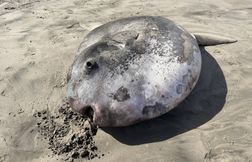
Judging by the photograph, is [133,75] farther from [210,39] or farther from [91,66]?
[210,39]

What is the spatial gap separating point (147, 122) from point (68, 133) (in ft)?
2.24

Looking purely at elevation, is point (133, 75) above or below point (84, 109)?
above

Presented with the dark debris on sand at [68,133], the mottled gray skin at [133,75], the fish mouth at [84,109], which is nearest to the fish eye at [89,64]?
the mottled gray skin at [133,75]

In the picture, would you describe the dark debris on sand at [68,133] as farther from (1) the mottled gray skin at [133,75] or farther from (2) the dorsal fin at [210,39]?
(2) the dorsal fin at [210,39]

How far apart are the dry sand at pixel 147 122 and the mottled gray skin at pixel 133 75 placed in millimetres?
205

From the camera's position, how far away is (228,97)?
401 cm

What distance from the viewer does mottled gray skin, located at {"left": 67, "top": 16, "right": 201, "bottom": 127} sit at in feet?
11.4

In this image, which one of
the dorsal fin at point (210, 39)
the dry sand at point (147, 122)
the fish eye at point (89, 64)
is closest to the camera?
the dry sand at point (147, 122)

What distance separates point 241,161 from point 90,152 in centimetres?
117

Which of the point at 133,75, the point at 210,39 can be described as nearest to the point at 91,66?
the point at 133,75

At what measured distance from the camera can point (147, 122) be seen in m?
3.67

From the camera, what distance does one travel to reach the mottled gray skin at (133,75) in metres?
3.47

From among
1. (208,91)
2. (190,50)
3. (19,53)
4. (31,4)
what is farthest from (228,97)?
(31,4)

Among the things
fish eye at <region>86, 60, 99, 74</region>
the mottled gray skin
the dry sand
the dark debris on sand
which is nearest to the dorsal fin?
the dry sand
